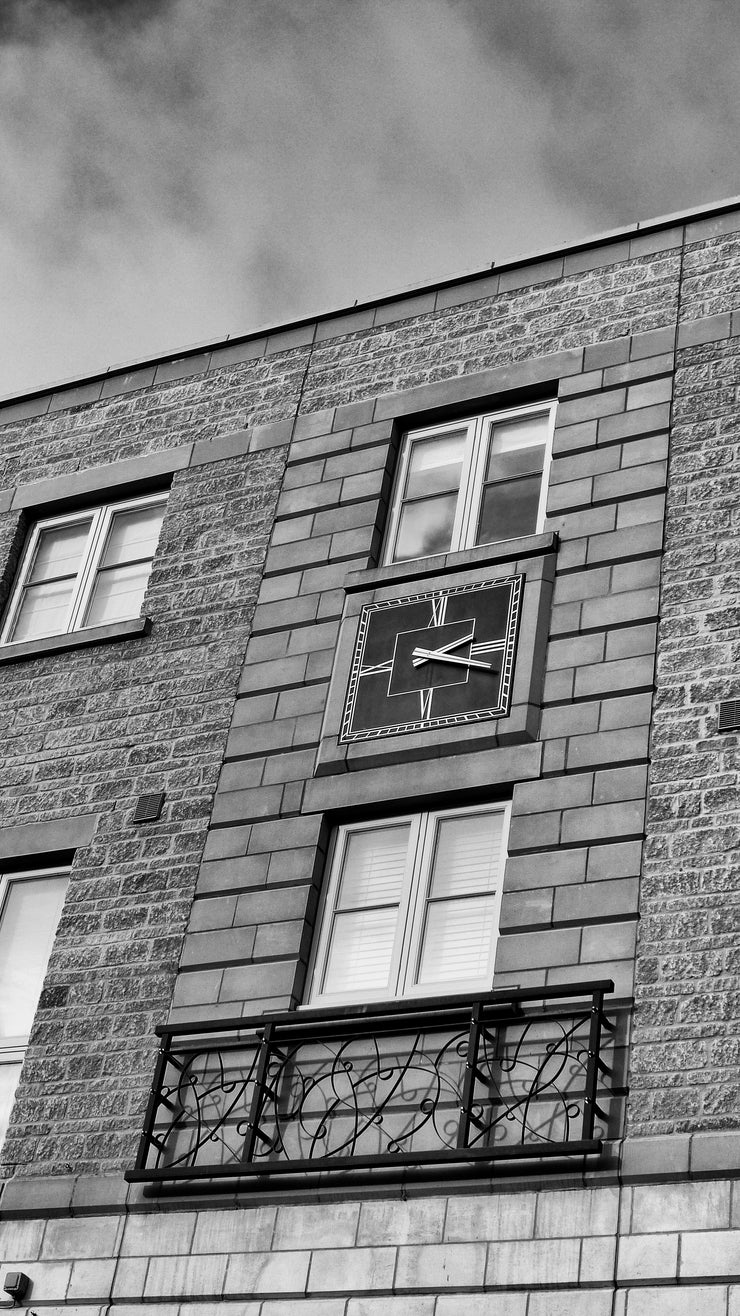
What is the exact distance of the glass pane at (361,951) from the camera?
39.5ft

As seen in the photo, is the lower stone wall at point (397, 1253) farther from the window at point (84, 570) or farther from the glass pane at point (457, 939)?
the window at point (84, 570)

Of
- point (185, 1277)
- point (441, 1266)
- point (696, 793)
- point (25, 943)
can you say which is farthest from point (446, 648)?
point (185, 1277)

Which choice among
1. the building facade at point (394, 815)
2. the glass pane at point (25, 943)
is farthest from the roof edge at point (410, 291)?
the glass pane at point (25, 943)

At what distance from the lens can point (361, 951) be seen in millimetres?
12195

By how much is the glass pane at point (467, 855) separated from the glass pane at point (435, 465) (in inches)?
Answer: 133

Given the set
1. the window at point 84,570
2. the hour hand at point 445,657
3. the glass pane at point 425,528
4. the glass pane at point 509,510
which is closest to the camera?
the hour hand at point 445,657

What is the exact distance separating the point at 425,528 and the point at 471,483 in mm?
524

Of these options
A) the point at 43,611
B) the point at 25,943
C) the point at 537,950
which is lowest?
the point at 537,950

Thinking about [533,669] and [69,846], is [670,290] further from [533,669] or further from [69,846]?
[69,846]

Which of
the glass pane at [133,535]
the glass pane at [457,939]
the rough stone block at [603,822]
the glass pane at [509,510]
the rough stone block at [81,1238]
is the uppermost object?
the glass pane at [133,535]

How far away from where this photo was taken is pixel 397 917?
12172 mm

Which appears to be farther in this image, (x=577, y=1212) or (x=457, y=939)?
(x=457, y=939)

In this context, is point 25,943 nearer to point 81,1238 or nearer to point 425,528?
point 81,1238

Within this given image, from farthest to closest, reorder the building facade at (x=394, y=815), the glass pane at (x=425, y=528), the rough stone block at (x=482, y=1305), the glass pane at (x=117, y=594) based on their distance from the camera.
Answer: the glass pane at (x=117, y=594), the glass pane at (x=425, y=528), the building facade at (x=394, y=815), the rough stone block at (x=482, y=1305)
